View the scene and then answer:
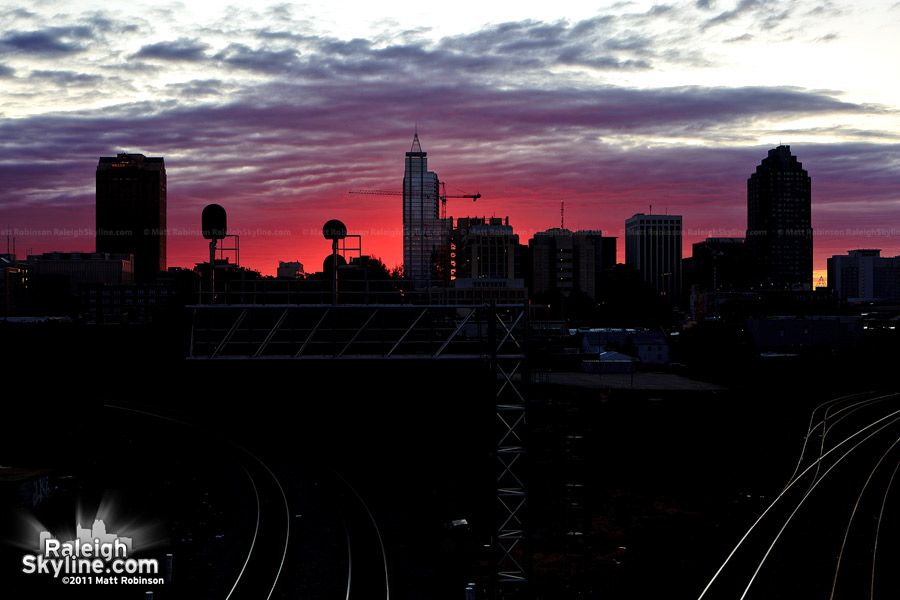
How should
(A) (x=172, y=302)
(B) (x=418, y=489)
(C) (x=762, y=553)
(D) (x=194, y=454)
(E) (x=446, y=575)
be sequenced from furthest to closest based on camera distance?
(A) (x=172, y=302) < (D) (x=194, y=454) < (B) (x=418, y=489) < (C) (x=762, y=553) < (E) (x=446, y=575)

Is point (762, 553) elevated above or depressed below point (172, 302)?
Result: below

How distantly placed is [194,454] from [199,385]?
700 inches

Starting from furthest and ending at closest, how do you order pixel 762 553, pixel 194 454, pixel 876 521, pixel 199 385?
1. pixel 199 385
2. pixel 194 454
3. pixel 876 521
4. pixel 762 553

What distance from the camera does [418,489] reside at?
111 feet

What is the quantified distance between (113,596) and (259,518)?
8.38m

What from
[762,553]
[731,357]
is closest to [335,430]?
[762,553]

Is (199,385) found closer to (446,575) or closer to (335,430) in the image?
(335,430)

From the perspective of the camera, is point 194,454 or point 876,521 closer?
point 876,521

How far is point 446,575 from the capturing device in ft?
74.6

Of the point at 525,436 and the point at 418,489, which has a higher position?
the point at 525,436

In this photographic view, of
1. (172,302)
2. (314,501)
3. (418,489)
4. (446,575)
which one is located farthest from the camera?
(172,302)

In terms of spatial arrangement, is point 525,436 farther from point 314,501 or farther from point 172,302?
point 172,302

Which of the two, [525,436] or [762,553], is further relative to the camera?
[762,553]

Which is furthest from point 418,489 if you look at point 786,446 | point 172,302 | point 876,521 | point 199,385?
point 172,302
